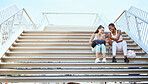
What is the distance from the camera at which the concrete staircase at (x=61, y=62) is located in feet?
8.57

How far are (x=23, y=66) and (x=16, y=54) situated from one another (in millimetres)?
673

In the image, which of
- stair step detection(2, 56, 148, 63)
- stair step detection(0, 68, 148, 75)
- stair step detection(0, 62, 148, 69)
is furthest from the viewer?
stair step detection(2, 56, 148, 63)

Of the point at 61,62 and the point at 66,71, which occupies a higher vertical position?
the point at 61,62

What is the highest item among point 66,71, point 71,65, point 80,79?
point 71,65

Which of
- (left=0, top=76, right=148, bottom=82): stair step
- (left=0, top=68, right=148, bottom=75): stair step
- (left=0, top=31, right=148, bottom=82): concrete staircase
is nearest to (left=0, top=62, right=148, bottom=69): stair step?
(left=0, top=31, right=148, bottom=82): concrete staircase

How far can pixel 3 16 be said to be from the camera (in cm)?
423

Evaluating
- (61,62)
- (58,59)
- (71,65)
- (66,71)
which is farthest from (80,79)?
(58,59)

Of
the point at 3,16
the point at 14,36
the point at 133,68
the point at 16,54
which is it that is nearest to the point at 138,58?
the point at 133,68

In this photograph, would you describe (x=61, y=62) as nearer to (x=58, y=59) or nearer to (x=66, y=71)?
(x=58, y=59)

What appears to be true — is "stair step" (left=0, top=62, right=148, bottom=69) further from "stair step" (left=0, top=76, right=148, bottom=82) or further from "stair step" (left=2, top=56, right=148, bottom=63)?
"stair step" (left=0, top=76, right=148, bottom=82)

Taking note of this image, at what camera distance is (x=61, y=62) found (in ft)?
10.5

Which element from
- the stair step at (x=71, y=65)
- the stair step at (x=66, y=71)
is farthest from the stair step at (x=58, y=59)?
the stair step at (x=66, y=71)

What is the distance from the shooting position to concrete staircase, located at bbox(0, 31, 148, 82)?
2.61m

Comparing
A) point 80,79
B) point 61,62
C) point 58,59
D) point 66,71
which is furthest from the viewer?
point 58,59
